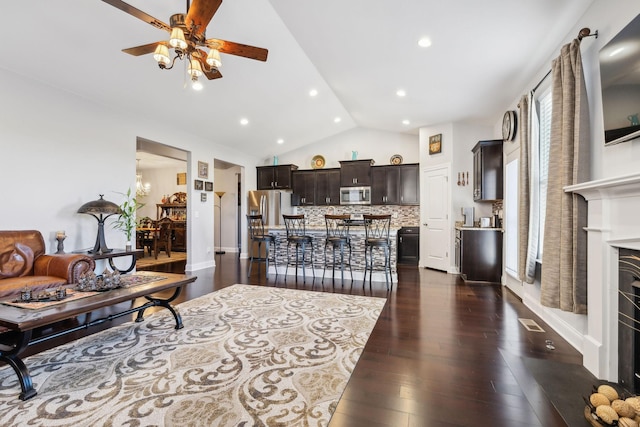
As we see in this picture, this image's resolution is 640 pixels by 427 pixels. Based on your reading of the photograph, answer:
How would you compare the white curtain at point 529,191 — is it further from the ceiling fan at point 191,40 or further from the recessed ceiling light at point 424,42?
the ceiling fan at point 191,40

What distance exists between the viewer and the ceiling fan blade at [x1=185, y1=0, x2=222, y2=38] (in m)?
2.22

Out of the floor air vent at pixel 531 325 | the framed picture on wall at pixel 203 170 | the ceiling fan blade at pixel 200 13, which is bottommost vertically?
the floor air vent at pixel 531 325

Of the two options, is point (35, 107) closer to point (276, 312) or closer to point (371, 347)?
point (276, 312)

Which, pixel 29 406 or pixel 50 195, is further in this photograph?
pixel 50 195

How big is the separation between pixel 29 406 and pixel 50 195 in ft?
10.2

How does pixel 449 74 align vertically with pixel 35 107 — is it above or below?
above

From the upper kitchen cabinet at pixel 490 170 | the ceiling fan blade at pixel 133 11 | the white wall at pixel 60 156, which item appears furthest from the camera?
the upper kitchen cabinet at pixel 490 170

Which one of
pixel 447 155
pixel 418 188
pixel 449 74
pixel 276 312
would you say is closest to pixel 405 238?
pixel 418 188

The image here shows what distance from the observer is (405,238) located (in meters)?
6.86

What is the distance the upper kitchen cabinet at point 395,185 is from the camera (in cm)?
710

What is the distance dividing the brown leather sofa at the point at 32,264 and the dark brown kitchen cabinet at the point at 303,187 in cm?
523

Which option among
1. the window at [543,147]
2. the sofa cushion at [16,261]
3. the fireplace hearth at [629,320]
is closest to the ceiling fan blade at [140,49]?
the sofa cushion at [16,261]

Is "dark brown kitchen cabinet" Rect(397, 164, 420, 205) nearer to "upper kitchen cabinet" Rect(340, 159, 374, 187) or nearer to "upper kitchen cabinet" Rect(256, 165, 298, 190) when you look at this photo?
"upper kitchen cabinet" Rect(340, 159, 374, 187)

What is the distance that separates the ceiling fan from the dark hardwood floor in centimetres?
272
